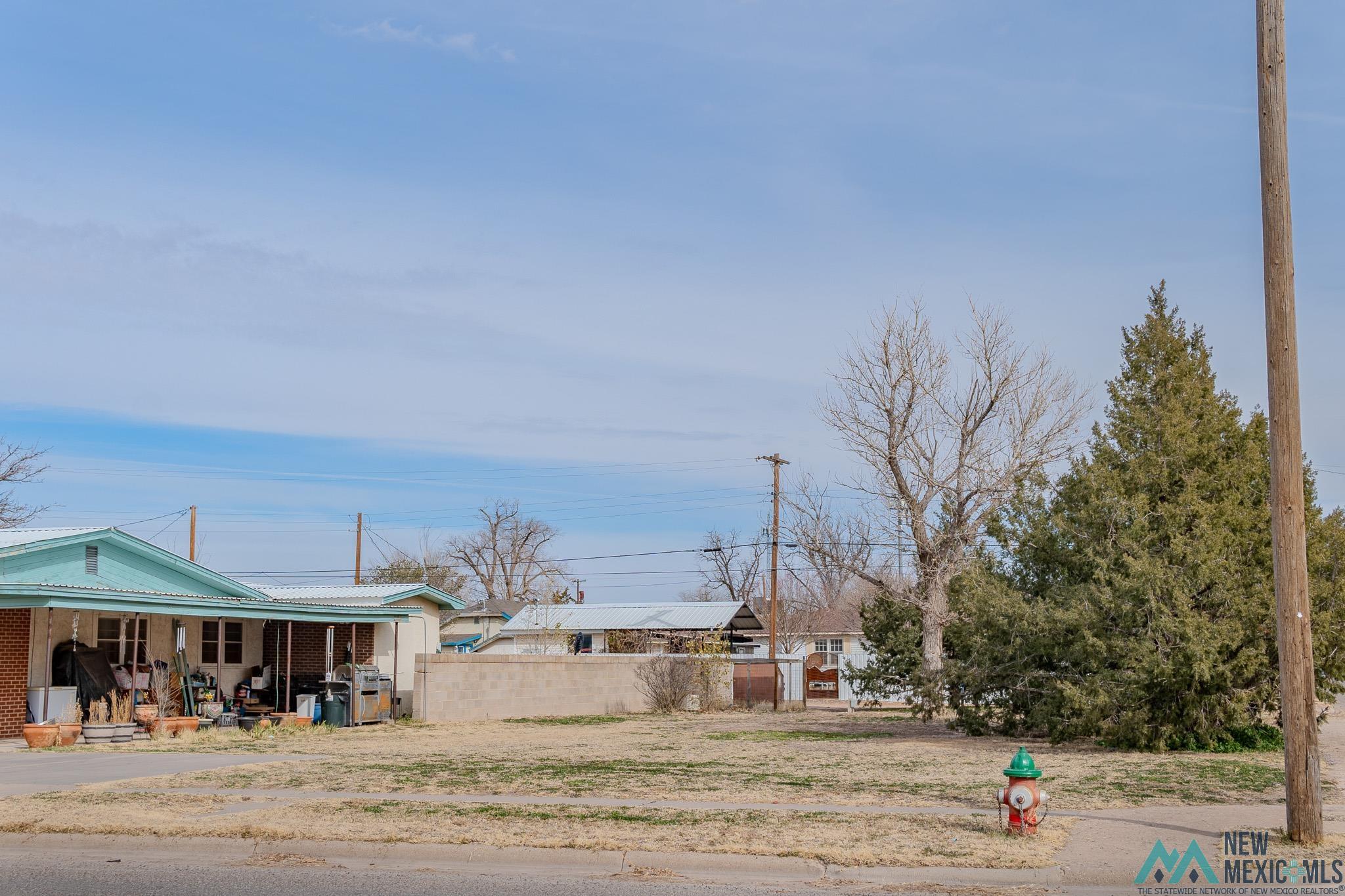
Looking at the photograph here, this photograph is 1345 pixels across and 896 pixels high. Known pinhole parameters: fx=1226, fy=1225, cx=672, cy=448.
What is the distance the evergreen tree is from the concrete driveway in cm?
1176

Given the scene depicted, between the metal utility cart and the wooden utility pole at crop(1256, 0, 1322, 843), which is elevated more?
the wooden utility pole at crop(1256, 0, 1322, 843)

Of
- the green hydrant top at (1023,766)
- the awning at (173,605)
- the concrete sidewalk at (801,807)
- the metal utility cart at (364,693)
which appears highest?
the awning at (173,605)

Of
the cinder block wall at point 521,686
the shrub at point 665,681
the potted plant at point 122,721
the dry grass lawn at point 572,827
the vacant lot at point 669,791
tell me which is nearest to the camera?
the dry grass lawn at point 572,827

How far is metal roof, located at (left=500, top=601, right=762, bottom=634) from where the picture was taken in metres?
47.3

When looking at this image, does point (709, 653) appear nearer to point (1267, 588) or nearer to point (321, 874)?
point (1267, 588)

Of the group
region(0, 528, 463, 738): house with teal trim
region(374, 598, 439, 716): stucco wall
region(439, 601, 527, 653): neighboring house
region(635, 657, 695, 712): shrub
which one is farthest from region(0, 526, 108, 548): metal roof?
region(439, 601, 527, 653): neighboring house

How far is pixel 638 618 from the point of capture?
4994 centimetres

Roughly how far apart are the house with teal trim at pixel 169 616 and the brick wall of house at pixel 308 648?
27mm

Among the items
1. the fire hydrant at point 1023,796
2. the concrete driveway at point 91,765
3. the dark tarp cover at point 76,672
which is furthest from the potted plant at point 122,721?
the fire hydrant at point 1023,796

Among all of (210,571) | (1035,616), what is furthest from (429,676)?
(1035,616)

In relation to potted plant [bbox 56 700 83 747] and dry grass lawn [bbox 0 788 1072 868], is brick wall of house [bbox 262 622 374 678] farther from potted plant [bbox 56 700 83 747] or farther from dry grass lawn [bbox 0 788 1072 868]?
dry grass lawn [bbox 0 788 1072 868]

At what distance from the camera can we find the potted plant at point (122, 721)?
21.6 metres

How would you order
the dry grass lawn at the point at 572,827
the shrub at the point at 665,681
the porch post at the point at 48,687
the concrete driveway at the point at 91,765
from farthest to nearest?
the shrub at the point at 665,681, the porch post at the point at 48,687, the concrete driveway at the point at 91,765, the dry grass lawn at the point at 572,827

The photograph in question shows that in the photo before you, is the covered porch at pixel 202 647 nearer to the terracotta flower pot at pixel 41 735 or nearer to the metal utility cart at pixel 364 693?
the metal utility cart at pixel 364 693
